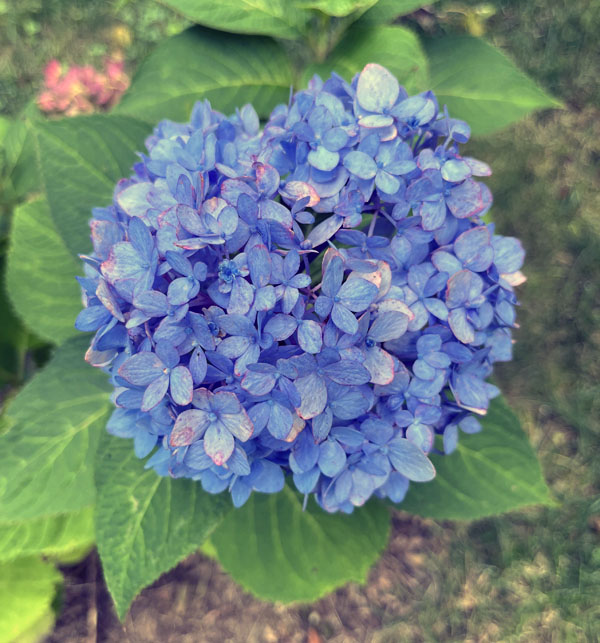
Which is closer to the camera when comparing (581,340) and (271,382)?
(271,382)

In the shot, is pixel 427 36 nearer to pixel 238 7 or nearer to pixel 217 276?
pixel 238 7

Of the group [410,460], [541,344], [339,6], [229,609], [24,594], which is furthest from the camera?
[541,344]

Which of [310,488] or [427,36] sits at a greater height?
[427,36]

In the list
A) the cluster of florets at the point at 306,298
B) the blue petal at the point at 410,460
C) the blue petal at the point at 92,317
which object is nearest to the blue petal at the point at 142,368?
the cluster of florets at the point at 306,298

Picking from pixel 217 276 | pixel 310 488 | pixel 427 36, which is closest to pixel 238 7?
pixel 427 36

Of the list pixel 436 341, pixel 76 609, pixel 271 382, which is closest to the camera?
pixel 271 382

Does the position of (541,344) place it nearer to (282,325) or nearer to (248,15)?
(248,15)

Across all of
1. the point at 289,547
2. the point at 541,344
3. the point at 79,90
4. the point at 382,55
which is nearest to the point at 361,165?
the point at 382,55
